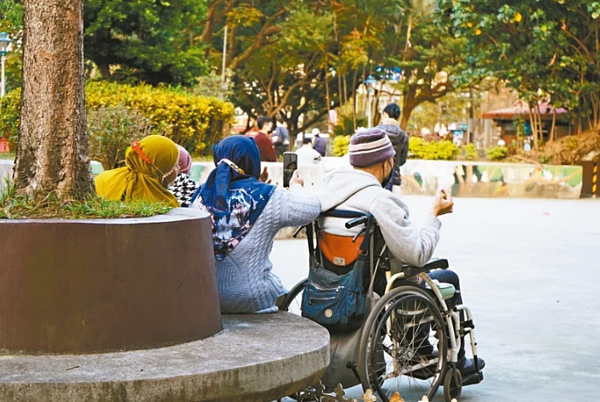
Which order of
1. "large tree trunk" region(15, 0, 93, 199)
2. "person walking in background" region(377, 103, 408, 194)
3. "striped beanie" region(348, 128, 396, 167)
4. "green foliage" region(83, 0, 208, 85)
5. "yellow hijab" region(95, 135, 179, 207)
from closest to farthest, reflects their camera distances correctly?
1. "large tree trunk" region(15, 0, 93, 199)
2. "striped beanie" region(348, 128, 396, 167)
3. "yellow hijab" region(95, 135, 179, 207)
4. "person walking in background" region(377, 103, 408, 194)
5. "green foliage" region(83, 0, 208, 85)

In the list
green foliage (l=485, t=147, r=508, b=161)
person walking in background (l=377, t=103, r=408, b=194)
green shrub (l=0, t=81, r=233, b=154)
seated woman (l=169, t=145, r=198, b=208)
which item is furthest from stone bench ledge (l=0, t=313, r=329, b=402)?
green foliage (l=485, t=147, r=508, b=161)

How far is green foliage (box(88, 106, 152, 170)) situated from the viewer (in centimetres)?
1423

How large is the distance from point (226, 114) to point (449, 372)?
12.9 metres

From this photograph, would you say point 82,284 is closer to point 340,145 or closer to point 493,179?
point 493,179

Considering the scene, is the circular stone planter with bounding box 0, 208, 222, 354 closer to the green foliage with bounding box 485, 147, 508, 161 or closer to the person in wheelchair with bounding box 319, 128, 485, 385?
the person in wheelchair with bounding box 319, 128, 485, 385

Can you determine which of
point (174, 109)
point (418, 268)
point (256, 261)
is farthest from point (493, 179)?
point (256, 261)

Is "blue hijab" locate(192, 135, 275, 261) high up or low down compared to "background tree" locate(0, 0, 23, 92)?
down

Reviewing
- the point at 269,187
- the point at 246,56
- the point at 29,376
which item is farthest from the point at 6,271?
the point at 246,56

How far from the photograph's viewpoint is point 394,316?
5609mm

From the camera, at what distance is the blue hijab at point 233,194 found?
17.8 ft

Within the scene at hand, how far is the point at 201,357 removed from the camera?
445cm

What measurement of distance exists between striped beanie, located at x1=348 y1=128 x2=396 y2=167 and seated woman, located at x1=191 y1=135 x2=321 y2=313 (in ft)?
1.22

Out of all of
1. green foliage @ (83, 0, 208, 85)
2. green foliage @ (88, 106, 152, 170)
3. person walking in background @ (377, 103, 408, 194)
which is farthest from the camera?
green foliage @ (83, 0, 208, 85)

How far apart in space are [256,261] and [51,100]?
4.14 feet
